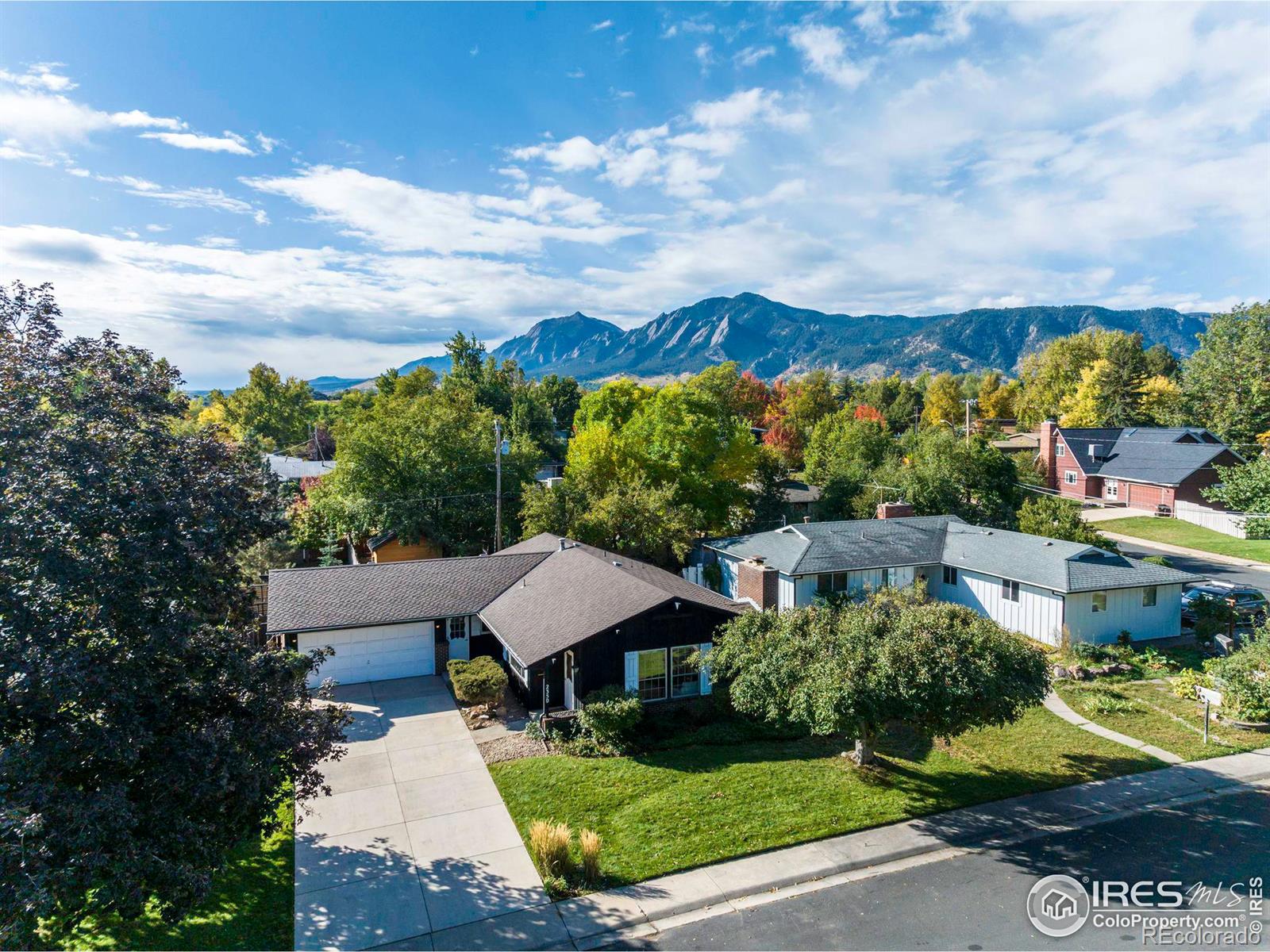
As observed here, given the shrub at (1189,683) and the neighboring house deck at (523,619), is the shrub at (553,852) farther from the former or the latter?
the shrub at (1189,683)

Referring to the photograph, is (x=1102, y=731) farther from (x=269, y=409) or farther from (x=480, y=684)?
(x=269, y=409)

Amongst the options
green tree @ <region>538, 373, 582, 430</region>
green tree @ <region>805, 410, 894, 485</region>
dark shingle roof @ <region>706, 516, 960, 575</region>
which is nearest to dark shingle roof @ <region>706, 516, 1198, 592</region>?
dark shingle roof @ <region>706, 516, 960, 575</region>

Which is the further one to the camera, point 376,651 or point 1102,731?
point 376,651

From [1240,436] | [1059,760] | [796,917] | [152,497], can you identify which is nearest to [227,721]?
[152,497]

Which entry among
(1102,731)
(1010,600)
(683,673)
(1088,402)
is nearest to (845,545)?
(1010,600)

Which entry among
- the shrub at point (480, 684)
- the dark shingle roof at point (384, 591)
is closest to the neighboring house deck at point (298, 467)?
the dark shingle roof at point (384, 591)

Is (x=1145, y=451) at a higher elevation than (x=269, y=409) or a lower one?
lower
